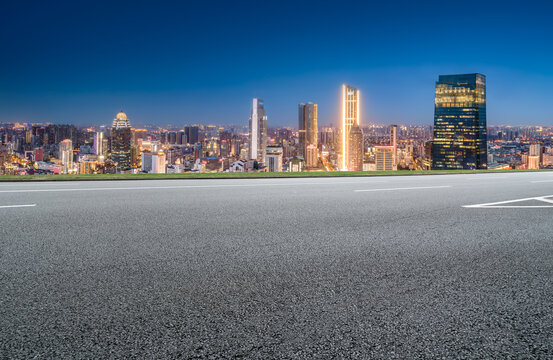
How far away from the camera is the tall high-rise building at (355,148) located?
252ft

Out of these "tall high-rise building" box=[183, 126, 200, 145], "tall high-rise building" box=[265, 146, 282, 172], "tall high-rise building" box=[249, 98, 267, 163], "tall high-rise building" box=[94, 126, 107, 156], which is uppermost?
"tall high-rise building" box=[249, 98, 267, 163]

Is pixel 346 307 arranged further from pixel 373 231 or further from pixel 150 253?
Answer: pixel 373 231

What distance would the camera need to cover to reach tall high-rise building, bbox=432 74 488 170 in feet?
342

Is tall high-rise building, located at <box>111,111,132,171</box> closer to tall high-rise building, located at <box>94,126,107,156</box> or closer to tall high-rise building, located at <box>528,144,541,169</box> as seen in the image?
tall high-rise building, located at <box>94,126,107,156</box>

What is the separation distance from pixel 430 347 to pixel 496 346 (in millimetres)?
369

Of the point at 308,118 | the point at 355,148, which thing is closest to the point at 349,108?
the point at 355,148

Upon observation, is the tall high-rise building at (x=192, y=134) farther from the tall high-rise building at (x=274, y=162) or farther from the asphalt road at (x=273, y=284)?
the asphalt road at (x=273, y=284)

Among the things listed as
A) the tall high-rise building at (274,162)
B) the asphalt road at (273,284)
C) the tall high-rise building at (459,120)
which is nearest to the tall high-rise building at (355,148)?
the tall high-rise building at (459,120)

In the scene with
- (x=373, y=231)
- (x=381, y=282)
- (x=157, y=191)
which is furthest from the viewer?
(x=157, y=191)

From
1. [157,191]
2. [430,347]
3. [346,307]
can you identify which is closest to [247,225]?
[346,307]

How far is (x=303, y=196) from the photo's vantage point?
8.54m

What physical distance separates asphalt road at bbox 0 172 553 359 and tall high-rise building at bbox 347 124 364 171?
67.3 metres

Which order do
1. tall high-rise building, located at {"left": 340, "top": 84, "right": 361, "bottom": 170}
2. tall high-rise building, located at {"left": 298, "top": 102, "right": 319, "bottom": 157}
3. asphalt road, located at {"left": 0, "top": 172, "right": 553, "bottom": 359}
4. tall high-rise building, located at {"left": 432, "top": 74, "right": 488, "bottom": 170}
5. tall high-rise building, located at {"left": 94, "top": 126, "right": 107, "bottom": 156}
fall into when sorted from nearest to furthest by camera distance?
asphalt road, located at {"left": 0, "top": 172, "right": 553, "bottom": 359} < tall high-rise building, located at {"left": 94, "top": 126, "right": 107, "bottom": 156} < tall high-rise building, located at {"left": 432, "top": 74, "right": 488, "bottom": 170} < tall high-rise building, located at {"left": 340, "top": 84, "right": 361, "bottom": 170} < tall high-rise building, located at {"left": 298, "top": 102, "right": 319, "bottom": 157}

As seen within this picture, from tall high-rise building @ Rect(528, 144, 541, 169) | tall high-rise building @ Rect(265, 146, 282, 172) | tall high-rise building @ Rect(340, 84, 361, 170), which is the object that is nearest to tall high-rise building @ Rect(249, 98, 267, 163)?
tall high-rise building @ Rect(340, 84, 361, 170)
